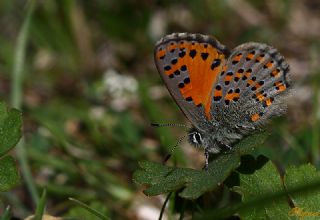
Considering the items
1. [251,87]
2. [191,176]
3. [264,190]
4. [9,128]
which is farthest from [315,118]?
[9,128]

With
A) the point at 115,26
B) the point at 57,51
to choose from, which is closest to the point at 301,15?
the point at 115,26

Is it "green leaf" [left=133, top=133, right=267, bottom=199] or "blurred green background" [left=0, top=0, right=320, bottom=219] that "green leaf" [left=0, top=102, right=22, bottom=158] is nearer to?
"green leaf" [left=133, top=133, right=267, bottom=199]

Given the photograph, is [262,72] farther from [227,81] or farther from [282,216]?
[282,216]

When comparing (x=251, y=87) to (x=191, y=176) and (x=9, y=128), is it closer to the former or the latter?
(x=191, y=176)

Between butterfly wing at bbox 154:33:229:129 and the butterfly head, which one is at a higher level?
butterfly wing at bbox 154:33:229:129

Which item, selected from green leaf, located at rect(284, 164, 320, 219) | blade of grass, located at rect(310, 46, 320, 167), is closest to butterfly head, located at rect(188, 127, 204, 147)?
green leaf, located at rect(284, 164, 320, 219)

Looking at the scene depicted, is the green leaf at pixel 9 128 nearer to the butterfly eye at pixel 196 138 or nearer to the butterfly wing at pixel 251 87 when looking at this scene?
the butterfly eye at pixel 196 138
